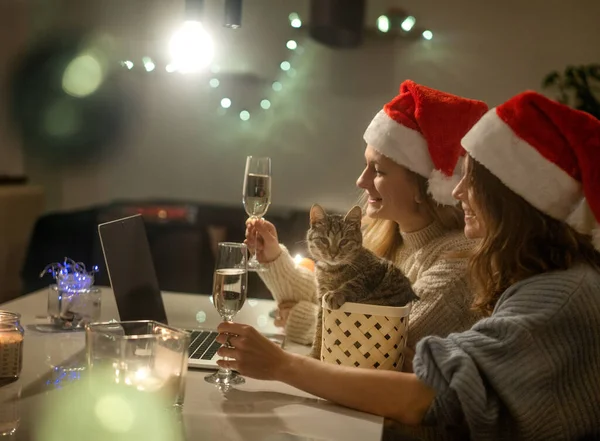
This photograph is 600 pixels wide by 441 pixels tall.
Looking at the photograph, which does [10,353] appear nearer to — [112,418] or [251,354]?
[112,418]

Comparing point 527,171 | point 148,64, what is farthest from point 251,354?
point 148,64

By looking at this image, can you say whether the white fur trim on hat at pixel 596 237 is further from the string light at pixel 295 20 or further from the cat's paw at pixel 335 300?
the string light at pixel 295 20

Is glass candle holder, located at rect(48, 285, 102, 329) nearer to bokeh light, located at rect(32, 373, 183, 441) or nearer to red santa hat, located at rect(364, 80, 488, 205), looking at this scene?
bokeh light, located at rect(32, 373, 183, 441)

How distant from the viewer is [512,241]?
4.13 ft

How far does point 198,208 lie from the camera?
3.39 meters

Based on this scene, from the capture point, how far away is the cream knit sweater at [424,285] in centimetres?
145

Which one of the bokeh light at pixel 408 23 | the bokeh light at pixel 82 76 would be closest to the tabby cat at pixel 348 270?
the bokeh light at pixel 408 23

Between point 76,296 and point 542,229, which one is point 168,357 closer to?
point 76,296

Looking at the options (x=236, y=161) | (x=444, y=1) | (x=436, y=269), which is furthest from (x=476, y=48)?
(x=436, y=269)

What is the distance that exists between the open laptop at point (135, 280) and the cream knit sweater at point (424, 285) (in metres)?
0.10

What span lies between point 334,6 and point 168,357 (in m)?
2.49

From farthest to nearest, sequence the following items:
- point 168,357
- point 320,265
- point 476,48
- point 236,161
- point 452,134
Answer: point 236,161
point 476,48
point 452,134
point 320,265
point 168,357

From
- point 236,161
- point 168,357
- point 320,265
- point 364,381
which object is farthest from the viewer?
point 236,161

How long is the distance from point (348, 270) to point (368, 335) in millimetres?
184
